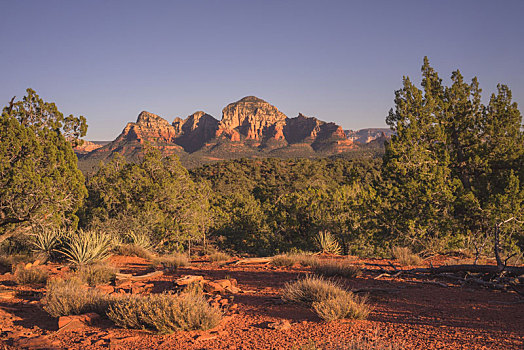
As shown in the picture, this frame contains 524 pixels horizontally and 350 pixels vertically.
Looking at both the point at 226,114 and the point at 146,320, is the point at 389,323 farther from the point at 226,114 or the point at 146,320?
the point at 226,114

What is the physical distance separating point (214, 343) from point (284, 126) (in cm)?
17020

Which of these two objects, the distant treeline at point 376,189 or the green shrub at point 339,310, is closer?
the green shrub at point 339,310

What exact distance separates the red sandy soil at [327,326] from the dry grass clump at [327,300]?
107 mm

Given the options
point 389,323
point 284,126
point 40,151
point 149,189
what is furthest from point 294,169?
point 284,126

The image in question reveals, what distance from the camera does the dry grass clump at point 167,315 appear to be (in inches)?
163

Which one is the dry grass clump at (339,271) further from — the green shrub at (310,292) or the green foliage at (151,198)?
the green foliage at (151,198)

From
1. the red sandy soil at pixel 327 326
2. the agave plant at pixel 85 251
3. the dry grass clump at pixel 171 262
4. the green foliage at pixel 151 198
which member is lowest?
the dry grass clump at pixel 171 262

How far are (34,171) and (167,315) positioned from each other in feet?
21.6

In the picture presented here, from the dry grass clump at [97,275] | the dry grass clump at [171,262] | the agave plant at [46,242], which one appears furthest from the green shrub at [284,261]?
the agave plant at [46,242]

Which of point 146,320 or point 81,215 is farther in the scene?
point 81,215

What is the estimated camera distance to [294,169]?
49594 millimetres

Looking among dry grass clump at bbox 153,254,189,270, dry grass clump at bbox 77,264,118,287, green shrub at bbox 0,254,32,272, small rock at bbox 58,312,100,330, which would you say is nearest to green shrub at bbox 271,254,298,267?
dry grass clump at bbox 153,254,189,270

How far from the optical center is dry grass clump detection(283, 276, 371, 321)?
441 cm

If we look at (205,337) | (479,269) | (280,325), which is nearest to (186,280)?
(205,337)
